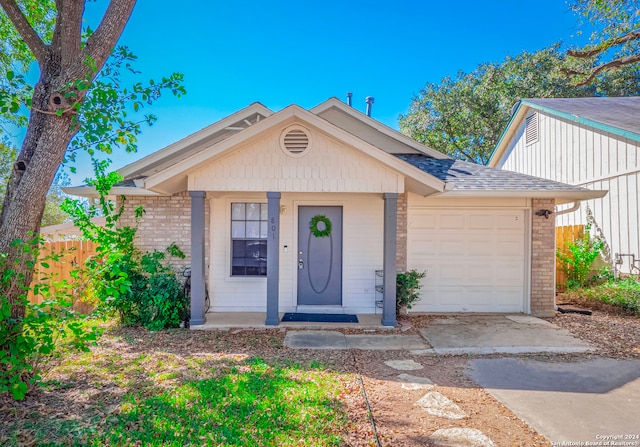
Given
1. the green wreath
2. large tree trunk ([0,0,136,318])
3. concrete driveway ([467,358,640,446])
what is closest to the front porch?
the green wreath

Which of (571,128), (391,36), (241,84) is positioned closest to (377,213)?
(241,84)

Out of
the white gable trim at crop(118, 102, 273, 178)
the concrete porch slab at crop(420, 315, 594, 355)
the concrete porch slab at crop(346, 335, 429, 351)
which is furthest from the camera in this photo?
the white gable trim at crop(118, 102, 273, 178)

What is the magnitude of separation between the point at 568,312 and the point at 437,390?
19.1ft

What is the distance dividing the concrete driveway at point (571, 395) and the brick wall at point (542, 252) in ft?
9.06

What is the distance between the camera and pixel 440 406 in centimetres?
360

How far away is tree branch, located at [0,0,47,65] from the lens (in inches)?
157

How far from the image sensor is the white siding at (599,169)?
28.9ft

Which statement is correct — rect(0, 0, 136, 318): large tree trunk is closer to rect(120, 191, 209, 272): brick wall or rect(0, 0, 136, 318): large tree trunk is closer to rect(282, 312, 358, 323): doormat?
rect(120, 191, 209, 272): brick wall

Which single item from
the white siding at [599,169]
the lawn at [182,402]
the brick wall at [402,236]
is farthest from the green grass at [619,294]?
the lawn at [182,402]

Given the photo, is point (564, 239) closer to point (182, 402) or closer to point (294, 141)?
point (294, 141)

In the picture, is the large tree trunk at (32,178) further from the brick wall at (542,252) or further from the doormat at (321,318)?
the brick wall at (542,252)

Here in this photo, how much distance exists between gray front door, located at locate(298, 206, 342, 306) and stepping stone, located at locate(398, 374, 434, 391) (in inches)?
134

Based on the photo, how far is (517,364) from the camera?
190 inches

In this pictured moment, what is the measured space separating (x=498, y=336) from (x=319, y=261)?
3.62 metres
